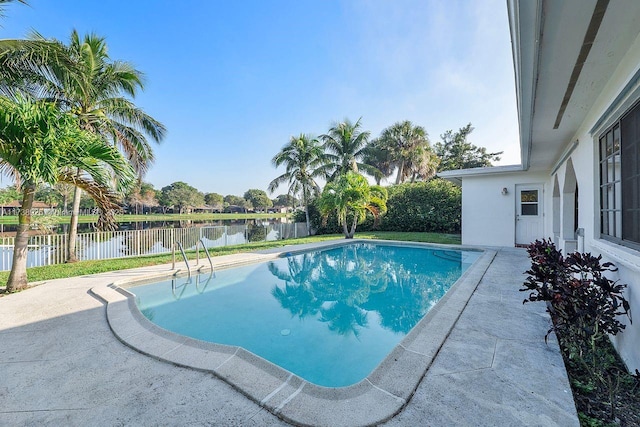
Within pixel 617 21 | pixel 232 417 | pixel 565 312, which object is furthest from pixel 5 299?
pixel 617 21

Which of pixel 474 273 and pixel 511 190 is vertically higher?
pixel 511 190

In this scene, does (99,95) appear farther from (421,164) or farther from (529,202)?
(421,164)

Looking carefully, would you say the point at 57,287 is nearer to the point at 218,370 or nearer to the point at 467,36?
the point at 218,370

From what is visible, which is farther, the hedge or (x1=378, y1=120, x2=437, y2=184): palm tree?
(x1=378, y1=120, x2=437, y2=184): palm tree

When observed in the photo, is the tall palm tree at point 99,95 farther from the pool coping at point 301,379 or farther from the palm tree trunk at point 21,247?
the pool coping at point 301,379

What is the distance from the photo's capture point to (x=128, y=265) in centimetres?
802

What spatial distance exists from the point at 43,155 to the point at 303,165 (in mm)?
14397

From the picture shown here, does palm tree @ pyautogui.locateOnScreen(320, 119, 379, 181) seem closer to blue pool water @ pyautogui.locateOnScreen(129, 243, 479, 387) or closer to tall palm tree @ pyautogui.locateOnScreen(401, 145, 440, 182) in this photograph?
tall palm tree @ pyautogui.locateOnScreen(401, 145, 440, 182)

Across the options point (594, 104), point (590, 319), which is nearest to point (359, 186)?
point (594, 104)

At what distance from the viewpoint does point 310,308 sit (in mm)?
5559

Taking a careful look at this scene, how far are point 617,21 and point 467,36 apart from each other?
6086mm

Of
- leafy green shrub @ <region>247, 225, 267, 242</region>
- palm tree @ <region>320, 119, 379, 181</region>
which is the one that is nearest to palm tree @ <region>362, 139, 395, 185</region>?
palm tree @ <region>320, 119, 379, 181</region>

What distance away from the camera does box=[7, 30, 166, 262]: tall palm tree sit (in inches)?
291

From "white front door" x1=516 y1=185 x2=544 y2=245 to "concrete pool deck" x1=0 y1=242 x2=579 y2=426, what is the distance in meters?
9.14
